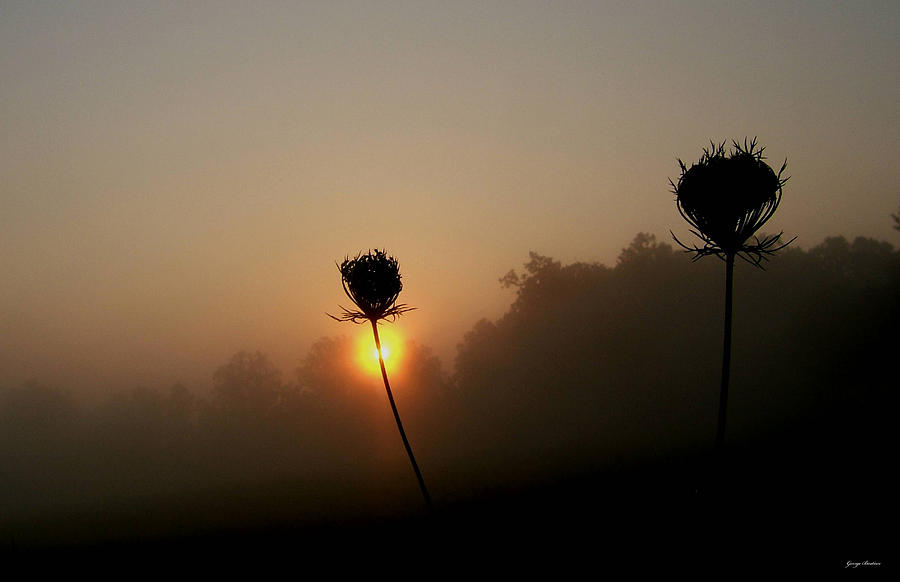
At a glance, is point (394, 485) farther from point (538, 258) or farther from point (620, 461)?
point (538, 258)

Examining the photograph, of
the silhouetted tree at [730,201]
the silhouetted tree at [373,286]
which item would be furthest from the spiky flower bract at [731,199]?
the silhouetted tree at [373,286]

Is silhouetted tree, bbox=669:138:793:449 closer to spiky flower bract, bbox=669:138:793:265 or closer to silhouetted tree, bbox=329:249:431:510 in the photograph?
spiky flower bract, bbox=669:138:793:265

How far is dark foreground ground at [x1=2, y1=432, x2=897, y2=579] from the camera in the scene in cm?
2228

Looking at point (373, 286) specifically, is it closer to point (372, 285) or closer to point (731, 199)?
point (372, 285)

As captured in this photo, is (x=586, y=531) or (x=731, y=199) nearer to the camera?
(x=731, y=199)

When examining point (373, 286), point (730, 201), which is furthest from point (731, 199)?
point (373, 286)

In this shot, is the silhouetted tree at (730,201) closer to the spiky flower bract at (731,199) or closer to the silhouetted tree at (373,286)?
the spiky flower bract at (731,199)

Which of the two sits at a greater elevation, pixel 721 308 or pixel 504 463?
pixel 721 308

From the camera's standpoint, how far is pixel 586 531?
97.6 feet

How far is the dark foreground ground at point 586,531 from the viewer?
2228 centimetres

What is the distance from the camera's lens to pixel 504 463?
7744 cm

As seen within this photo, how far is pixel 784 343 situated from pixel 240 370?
101720 millimetres

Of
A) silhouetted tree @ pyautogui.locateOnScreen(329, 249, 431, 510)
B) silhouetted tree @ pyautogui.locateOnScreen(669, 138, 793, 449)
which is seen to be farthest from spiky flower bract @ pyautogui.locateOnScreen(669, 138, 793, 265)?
silhouetted tree @ pyautogui.locateOnScreen(329, 249, 431, 510)

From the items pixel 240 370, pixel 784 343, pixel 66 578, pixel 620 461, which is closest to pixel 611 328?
pixel 784 343
